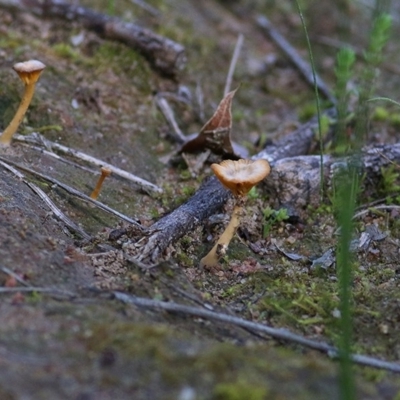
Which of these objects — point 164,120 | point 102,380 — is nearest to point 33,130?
point 164,120

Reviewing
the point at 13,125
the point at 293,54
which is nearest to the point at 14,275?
the point at 13,125

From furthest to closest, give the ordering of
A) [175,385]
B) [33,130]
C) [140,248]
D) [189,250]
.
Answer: [33,130], [189,250], [140,248], [175,385]

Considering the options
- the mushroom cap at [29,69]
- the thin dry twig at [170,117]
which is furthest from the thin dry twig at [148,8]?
the mushroom cap at [29,69]

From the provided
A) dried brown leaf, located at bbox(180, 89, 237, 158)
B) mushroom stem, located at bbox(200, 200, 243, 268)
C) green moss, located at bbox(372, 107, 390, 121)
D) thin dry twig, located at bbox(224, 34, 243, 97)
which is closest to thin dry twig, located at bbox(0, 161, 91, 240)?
mushroom stem, located at bbox(200, 200, 243, 268)

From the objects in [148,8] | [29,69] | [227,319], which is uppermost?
[148,8]

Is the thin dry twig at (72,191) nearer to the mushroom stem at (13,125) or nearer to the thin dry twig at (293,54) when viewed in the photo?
the mushroom stem at (13,125)

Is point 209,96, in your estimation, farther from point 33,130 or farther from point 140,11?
point 33,130

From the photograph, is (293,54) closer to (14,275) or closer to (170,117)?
(170,117)
